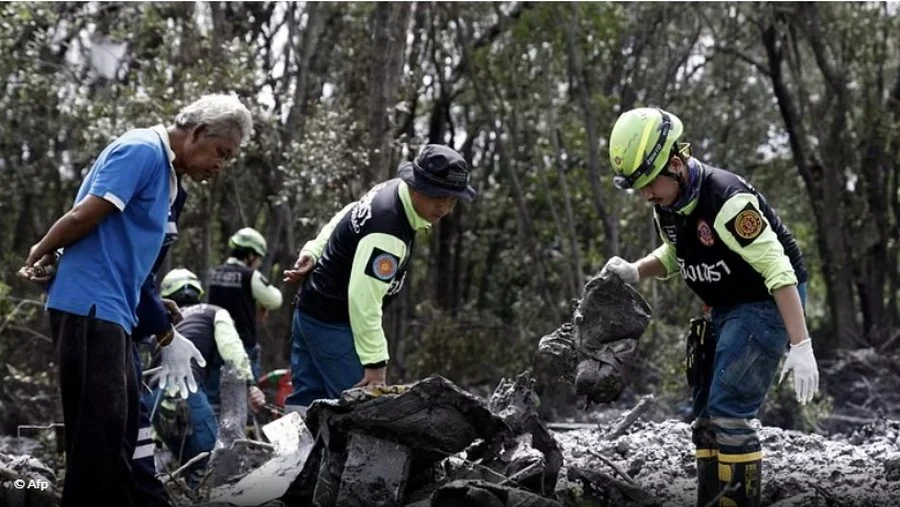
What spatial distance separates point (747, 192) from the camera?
5.79 meters

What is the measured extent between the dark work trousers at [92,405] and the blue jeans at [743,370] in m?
2.55

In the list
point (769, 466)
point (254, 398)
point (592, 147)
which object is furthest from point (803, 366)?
point (592, 147)

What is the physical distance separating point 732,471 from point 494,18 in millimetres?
12854

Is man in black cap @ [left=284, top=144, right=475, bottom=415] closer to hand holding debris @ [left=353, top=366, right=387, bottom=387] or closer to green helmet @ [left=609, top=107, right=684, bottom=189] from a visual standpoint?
hand holding debris @ [left=353, top=366, right=387, bottom=387]

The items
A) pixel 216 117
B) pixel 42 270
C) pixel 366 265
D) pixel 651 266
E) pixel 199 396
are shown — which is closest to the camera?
pixel 42 270

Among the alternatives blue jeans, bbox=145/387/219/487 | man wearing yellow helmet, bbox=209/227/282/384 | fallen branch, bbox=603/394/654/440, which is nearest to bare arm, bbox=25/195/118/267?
blue jeans, bbox=145/387/219/487

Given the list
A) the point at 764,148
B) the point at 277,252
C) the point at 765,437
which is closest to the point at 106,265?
the point at 765,437

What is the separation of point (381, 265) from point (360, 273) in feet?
0.34

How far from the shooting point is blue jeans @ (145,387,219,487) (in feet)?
26.6

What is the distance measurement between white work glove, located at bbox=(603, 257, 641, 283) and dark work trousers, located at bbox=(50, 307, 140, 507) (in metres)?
2.35

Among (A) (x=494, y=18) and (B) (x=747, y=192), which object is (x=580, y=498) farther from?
(A) (x=494, y=18)

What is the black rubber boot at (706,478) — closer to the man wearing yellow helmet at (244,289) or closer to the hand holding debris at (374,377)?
the hand holding debris at (374,377)

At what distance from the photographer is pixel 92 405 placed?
16.0ft

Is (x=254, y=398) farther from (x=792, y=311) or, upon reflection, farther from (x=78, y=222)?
(x=792, y=311)
